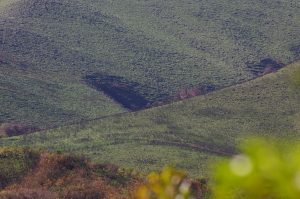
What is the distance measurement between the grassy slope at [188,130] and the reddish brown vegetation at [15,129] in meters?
2.49

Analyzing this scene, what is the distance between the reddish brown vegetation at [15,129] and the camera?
5581 centimetres

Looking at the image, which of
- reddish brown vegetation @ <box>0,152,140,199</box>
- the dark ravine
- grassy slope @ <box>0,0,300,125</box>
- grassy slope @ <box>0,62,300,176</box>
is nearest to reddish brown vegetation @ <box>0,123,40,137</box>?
grassy slope @ <box>0,62,300,176</box>

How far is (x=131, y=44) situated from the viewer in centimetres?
9575

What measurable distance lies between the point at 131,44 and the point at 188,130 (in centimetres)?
3864

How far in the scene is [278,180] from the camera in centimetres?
221

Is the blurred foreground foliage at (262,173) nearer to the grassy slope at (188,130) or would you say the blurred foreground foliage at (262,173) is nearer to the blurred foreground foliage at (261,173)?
the blurred foreground foliage at (261,173)

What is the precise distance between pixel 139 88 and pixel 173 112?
17244mm

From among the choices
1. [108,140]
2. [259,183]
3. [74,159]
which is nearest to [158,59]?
[108,140]

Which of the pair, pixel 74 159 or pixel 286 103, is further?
pixel 286 103

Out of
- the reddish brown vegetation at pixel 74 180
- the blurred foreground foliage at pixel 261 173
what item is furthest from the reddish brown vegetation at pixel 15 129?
the blurred foreground foliage at pixel 261 173

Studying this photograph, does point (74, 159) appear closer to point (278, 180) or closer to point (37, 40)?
point (278, 180)

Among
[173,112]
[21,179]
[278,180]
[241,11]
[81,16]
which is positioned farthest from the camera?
[241,11]

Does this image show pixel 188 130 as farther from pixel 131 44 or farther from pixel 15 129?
pixel 131 44

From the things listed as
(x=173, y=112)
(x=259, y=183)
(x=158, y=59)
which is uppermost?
(x=259, y=183)
